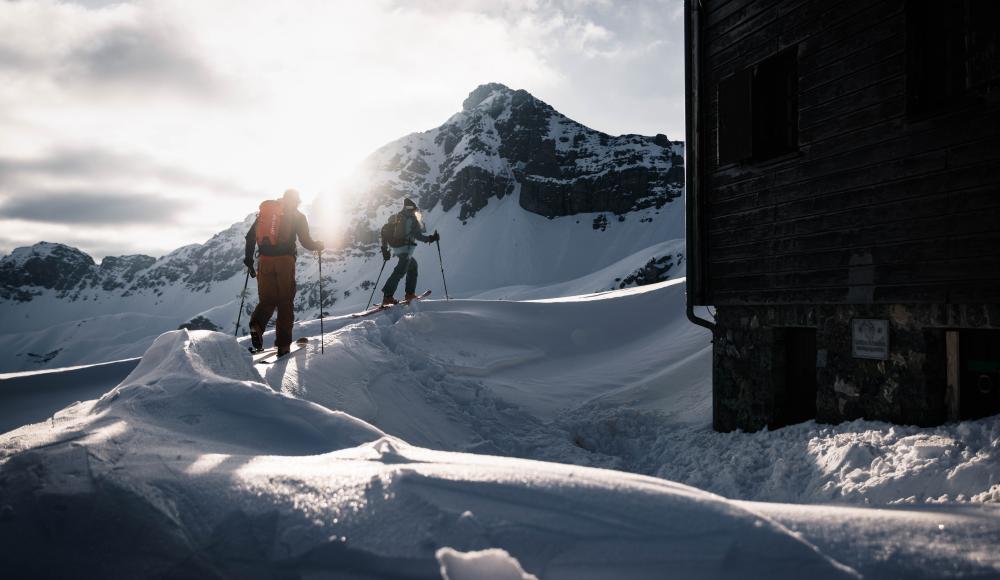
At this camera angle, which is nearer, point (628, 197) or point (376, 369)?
point (376, 369)

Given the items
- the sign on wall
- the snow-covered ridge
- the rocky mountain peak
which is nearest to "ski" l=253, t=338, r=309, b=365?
the sign on wall

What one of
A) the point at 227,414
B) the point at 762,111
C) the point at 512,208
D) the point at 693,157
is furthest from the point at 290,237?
the point at 512,208

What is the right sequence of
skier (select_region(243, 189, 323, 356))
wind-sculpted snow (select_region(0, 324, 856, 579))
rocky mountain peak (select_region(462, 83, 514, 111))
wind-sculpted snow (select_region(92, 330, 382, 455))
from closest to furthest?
wind-sculpted snow (select_region(0, 324, 856, 579))
wind-sculpted snow (select_region(92, 330, 382, 455))
skier (select_region(243, 189, 323, 356))
rocky mountain peak (select_region(462, 83, 514, 111))

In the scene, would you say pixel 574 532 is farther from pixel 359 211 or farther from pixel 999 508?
pixel 359 211

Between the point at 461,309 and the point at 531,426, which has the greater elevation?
the point at 461,309

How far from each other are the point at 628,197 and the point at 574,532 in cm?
A: 8177

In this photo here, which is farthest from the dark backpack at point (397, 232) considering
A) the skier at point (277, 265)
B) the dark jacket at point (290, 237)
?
the skier at point (277, 265)

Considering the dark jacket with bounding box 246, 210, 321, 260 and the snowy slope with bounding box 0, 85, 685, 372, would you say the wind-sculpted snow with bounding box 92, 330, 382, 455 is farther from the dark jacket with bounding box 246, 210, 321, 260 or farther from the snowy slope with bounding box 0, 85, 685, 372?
the snowy slope with bounding box 0, 85, 685, 372

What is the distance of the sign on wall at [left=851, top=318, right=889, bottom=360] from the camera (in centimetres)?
510

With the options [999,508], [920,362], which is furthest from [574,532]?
[920,362]

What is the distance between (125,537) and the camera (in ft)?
5.78

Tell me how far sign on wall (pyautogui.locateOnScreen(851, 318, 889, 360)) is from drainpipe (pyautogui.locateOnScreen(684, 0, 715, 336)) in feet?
7.13

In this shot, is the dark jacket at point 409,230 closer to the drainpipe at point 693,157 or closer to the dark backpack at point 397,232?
the dark backpack at point 397,232

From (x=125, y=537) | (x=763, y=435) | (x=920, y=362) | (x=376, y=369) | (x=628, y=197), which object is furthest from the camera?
(x=628, y=197)
